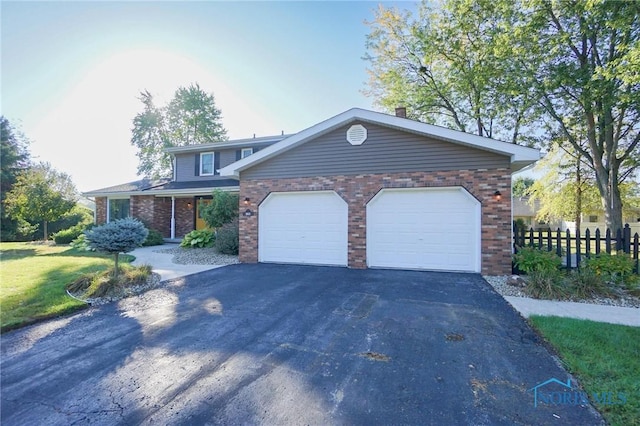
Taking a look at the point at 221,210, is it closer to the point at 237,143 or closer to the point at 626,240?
the point at 237,143

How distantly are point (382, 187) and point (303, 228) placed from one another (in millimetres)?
2845

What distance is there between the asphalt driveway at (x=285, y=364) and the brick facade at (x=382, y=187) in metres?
2.46

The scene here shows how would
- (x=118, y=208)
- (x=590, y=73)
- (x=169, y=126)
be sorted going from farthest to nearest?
(x=169, y=126), (x=118, y=208), (x=590, y=73)

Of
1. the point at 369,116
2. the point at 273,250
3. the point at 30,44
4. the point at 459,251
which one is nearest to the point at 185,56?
the point at 30,44

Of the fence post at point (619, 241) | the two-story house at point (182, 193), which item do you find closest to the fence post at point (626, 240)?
the fence post at point (619, 241)

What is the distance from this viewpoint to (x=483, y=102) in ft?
46.8

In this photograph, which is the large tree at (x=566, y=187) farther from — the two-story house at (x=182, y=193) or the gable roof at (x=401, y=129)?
the two-story house at (x=182, y=193)

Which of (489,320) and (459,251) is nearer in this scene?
(489,320)

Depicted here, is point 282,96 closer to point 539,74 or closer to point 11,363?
point 539,74

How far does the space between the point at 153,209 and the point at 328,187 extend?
1202cm

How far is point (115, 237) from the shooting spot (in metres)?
6.66

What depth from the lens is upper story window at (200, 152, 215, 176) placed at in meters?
16.7

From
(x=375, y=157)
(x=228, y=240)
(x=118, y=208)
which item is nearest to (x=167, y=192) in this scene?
(x=118, y=208)

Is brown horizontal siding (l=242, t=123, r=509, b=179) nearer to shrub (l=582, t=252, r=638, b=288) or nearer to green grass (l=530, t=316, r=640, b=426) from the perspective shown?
shrub (l=582, t=252, r=638, b=288)
